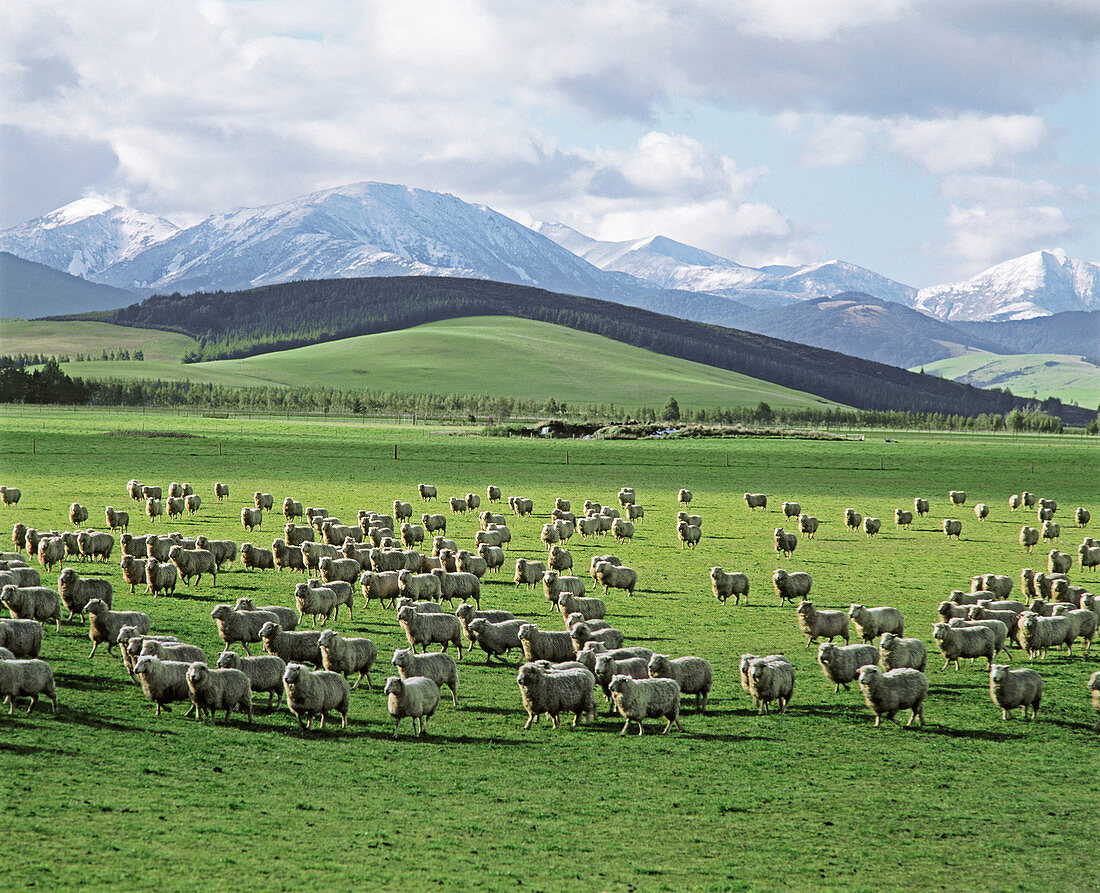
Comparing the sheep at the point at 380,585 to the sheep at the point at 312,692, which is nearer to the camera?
the sheep at the point at 312,692

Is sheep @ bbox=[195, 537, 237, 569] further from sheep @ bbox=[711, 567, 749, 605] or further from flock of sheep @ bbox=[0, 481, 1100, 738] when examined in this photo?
sheep @ bbox=[711, 567, 749, 605]

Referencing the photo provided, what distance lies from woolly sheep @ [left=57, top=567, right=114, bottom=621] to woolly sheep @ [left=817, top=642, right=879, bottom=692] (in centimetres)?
1526

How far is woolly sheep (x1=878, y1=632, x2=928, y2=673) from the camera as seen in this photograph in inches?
704

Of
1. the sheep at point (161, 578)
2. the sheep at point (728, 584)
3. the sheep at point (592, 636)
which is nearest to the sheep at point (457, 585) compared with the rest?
the sheep at point (592, 636)

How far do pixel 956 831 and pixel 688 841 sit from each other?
3523 millimetres

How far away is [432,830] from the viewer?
1174 centimetres

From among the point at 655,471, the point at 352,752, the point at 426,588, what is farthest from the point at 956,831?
the point at 655,471

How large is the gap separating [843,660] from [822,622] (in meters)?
3.20

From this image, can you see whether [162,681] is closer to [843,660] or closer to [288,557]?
[843,660]

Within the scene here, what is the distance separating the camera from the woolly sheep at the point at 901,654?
17875 mm

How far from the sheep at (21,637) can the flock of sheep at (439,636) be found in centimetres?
3

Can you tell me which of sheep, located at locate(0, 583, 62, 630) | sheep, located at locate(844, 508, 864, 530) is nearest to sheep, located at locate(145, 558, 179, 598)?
sheep, located at locate(0, 583, 62, 630)

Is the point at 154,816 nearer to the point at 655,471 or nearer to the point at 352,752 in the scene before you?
the point at 352,752

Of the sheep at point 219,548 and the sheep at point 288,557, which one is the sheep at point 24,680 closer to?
the sheep at point 219,548
